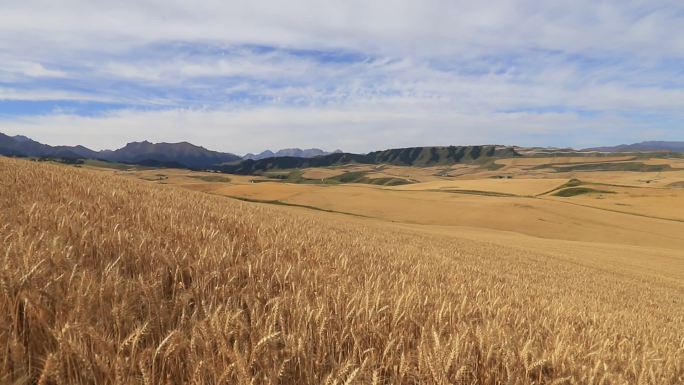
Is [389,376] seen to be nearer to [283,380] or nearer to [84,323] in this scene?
[283,380]

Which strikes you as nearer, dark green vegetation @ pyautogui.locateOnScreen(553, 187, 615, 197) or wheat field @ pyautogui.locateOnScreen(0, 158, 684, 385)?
wheat field @ pyautogui.locateOnScreen(0, 158, 684, 385)

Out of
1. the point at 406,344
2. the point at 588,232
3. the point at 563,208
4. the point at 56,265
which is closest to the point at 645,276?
the point at 406,344

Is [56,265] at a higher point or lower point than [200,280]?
higher

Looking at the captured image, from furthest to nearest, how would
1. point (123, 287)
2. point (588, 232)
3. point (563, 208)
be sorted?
1. point (563, 208)
2. point (588, 232)
3. point (123, 287)

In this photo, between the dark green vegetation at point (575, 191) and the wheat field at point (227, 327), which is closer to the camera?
the wheat field at point (227, 327)

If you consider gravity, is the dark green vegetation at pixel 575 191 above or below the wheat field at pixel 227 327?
below

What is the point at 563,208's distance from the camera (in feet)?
225

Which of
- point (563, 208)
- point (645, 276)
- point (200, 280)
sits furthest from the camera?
point (563, 208)

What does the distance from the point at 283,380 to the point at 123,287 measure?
1.23 metres

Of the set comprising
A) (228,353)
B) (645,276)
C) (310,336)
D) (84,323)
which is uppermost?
(84,323)

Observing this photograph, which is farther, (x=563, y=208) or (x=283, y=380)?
(x=563, y=208)

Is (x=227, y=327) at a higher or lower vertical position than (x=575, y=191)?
higher

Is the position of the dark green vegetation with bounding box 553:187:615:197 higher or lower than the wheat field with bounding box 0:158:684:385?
lower

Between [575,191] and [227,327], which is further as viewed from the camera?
[575,191]
